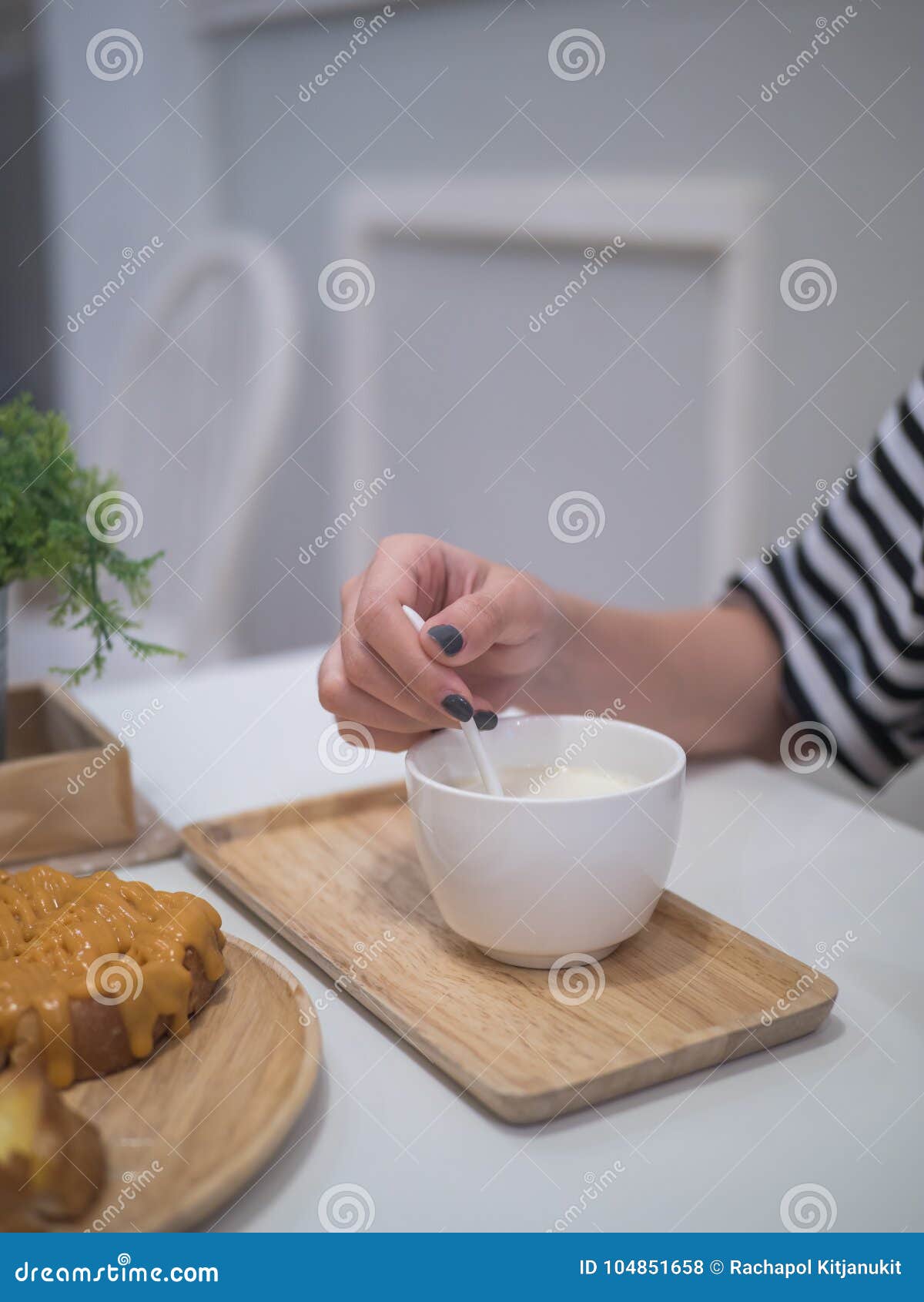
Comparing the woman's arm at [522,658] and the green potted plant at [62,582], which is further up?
the woman's arm at [522,658]

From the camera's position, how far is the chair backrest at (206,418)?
1562 millimetres

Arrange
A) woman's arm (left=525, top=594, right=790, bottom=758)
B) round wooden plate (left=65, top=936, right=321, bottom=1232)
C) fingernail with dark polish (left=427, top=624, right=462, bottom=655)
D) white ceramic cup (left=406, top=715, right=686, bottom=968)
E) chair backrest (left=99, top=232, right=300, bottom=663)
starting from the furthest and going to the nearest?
chair backrest (left=99, top=232, right=300, bottom=663) → woman's arm (left=525, top=594, right=790, bottom=758) → fingernail with dark polish (left=427, top=624, right=462, bottom=655) → white ceramic cup (left=406, top=715, right=686, bottom=968) → round wooden plate (left=65, top=936, right=321, bottom=1232)

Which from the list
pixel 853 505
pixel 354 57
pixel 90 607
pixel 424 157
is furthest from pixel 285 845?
pixel 354 57

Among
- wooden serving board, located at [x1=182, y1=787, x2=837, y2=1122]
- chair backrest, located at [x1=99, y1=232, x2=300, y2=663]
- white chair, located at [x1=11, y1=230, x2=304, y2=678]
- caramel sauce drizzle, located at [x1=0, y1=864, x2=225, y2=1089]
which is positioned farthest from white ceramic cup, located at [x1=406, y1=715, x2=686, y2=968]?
chair backrest, located at [x1=99, y1=232, x2=300, y2=663]

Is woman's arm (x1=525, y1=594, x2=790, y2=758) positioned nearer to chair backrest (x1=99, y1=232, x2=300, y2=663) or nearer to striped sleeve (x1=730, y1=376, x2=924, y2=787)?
striped sleeve (x1=730, y1=376, x2=924, y2=787)

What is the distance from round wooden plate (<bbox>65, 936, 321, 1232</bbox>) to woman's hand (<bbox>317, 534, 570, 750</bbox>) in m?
0.19

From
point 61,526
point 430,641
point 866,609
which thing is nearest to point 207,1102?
point 430,641

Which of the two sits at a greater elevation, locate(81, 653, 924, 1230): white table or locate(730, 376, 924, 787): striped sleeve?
locate(730, 376, 924, 787): striped sleeve

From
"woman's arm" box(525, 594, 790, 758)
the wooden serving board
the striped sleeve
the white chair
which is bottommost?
the white chair

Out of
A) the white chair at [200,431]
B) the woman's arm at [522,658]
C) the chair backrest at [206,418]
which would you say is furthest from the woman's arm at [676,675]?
the chair backrest at [206,418]

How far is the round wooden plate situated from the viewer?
456mm

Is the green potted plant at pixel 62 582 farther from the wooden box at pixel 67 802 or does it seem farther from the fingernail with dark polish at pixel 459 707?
the fingernail with dark polish at pixel 459 707

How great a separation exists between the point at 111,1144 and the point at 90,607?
0.43 metres

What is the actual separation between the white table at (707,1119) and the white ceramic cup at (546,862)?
8 cm
